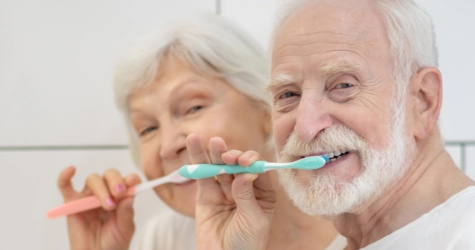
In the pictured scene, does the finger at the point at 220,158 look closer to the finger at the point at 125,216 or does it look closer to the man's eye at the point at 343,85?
the man's eye at the point at 343,85

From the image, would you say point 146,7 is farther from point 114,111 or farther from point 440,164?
point 440,164

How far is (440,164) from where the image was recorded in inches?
27.4

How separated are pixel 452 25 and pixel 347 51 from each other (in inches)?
14.8

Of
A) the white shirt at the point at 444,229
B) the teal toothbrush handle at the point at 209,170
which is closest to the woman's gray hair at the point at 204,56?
the teal toothbrush handle at the point at 209,170

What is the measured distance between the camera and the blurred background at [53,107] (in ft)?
3.85

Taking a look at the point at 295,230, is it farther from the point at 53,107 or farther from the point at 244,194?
the point at 53,107

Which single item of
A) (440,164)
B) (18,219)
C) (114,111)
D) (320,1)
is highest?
(320,1)

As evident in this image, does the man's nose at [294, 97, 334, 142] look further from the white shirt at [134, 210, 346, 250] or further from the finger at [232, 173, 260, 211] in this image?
the white shirt at [134, 210, 346, 250]

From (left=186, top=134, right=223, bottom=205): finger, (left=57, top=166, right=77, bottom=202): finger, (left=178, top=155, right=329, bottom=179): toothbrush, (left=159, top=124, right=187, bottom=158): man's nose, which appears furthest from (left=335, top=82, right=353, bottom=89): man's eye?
(left=57, top=166, right=77, bottom=202): finger

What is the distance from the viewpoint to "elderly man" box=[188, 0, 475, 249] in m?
0.66

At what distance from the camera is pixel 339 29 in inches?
26.4

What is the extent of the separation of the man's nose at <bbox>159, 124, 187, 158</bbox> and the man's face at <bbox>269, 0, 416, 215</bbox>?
0.97ft

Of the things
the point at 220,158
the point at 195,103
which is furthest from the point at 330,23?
the point at 195,103

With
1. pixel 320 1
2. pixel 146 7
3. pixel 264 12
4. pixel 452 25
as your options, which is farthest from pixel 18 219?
pixel 452 25
